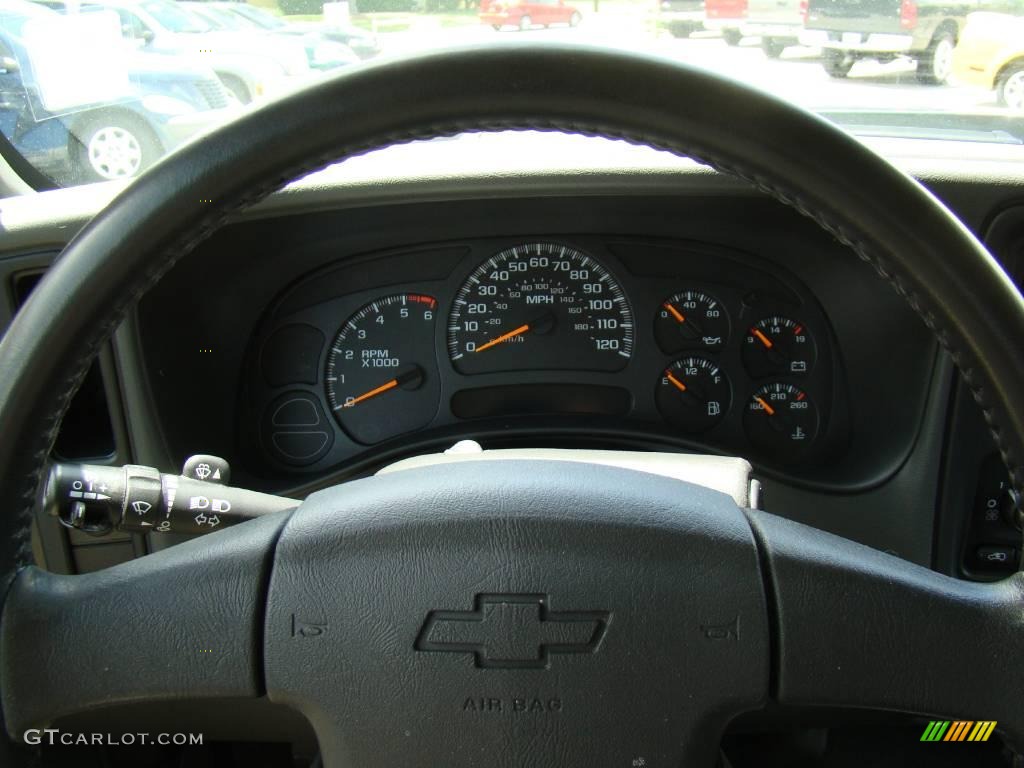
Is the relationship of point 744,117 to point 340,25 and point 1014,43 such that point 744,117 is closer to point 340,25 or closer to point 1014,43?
point 340,25

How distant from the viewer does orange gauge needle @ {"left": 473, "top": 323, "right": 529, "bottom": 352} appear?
244 cm

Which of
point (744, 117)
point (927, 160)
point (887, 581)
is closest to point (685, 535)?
point (887, 581)

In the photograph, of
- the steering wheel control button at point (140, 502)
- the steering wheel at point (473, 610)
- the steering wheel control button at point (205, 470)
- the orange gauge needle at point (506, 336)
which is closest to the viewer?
the steering wheel at point (473, 610)

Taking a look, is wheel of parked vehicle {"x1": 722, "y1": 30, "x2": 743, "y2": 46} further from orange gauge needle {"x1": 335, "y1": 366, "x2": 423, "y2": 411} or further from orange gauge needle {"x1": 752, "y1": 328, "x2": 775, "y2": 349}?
orange gauge needle {"x1": 335, "y1": 366, "x2": 423, "y2": 411}

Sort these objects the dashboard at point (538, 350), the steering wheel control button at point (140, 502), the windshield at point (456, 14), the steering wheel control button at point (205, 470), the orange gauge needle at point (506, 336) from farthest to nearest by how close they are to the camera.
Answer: the orange gauge needle at point (506, 336) < the windshield at point (456, 14) < the dashboard at point (538, 350) < the steering wheel control button at point (205, 470) < the steering wheel control button at point (140, 502)

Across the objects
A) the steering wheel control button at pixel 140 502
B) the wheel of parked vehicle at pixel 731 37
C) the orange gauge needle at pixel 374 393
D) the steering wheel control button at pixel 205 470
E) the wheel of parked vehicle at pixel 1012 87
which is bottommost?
the orange gauge needle at pixel 374 393

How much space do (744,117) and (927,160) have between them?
1492mm

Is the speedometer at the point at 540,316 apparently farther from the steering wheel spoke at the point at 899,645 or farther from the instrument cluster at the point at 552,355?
the steering wheel spoke at the point at 899,645

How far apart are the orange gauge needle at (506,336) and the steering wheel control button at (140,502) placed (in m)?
1.21

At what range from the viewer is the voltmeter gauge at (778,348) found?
237cm

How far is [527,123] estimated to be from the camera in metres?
0.81

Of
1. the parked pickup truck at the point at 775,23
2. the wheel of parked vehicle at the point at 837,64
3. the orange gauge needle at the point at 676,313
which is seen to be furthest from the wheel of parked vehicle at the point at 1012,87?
the orange gauge needle at the point at 676,313

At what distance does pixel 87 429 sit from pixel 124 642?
4.84 ft

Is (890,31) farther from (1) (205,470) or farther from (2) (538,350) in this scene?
(1) (205,470)
